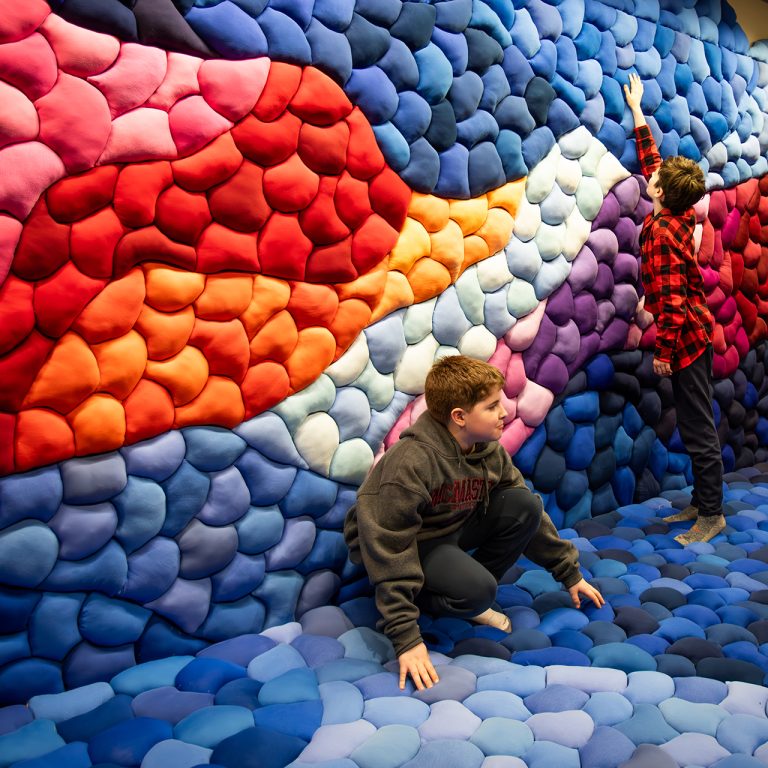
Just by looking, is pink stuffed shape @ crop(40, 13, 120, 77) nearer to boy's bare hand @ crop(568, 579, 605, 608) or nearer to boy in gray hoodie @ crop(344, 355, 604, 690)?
boy in gray hoodie @ crop(344, 355, 604, 690)

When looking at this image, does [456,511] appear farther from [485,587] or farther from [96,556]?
[96,556]

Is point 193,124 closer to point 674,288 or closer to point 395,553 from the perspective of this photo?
point 395,553

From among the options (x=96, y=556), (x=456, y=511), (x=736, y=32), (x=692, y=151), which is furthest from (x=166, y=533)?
(x=736, y=32)

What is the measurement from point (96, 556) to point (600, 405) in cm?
170

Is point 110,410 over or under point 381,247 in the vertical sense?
under

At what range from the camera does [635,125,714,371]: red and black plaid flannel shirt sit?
8.48 ft

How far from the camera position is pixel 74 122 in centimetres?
164

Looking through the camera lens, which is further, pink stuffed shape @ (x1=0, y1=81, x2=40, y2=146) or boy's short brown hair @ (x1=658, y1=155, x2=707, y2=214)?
boy's short brown hair @ (x1=658, y1=155, x2=707, y2=214)

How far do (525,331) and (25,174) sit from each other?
1.46m

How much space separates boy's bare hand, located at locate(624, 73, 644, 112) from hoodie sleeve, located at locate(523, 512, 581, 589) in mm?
1413

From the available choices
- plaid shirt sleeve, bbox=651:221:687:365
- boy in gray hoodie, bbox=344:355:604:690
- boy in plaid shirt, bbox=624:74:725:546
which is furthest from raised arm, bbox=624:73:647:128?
boy in gray hoodie, bbox=344:355:604:690

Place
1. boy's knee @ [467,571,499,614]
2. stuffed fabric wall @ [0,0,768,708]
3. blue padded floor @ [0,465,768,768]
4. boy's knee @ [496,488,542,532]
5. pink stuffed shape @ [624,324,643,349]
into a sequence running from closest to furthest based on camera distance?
blue padded floor @ [0,465,768,768] < stuffed fabric wall @ [0,0,768,708] < boy's knee @ [467,571,499,614] < boy's knee @ [496,488,542,532] < pink stuffed shape @ [624,324,643,349]

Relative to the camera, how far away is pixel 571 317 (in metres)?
2.68

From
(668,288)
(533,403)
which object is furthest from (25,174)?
(668,288)
